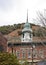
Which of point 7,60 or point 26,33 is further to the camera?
point 26,33

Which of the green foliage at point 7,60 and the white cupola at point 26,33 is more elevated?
the green foliage at point 7,60

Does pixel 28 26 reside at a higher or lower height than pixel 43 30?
lower

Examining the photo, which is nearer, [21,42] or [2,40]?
[2,40]

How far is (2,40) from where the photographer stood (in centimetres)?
2681

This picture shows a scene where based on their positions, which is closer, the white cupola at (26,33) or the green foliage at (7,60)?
the green foliage at (7,60)

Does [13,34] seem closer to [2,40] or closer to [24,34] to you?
[24,34]

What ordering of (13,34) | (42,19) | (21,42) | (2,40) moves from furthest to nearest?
(13,34), (21,42), (2,40), (42,19)

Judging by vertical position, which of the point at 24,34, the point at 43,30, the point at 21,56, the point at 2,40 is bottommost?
the point at 21,56

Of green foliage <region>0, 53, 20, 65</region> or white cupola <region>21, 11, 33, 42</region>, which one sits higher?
green foliage <region>0, 53, 20, 65</region>

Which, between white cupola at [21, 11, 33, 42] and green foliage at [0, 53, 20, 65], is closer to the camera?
green foliage at [0, 53, 20, 65]

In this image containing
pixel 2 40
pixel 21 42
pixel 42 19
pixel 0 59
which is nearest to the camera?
pixel 0 59

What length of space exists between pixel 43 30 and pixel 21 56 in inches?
1729

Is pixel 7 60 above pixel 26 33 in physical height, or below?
above

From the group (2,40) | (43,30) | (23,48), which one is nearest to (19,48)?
(23,48)
